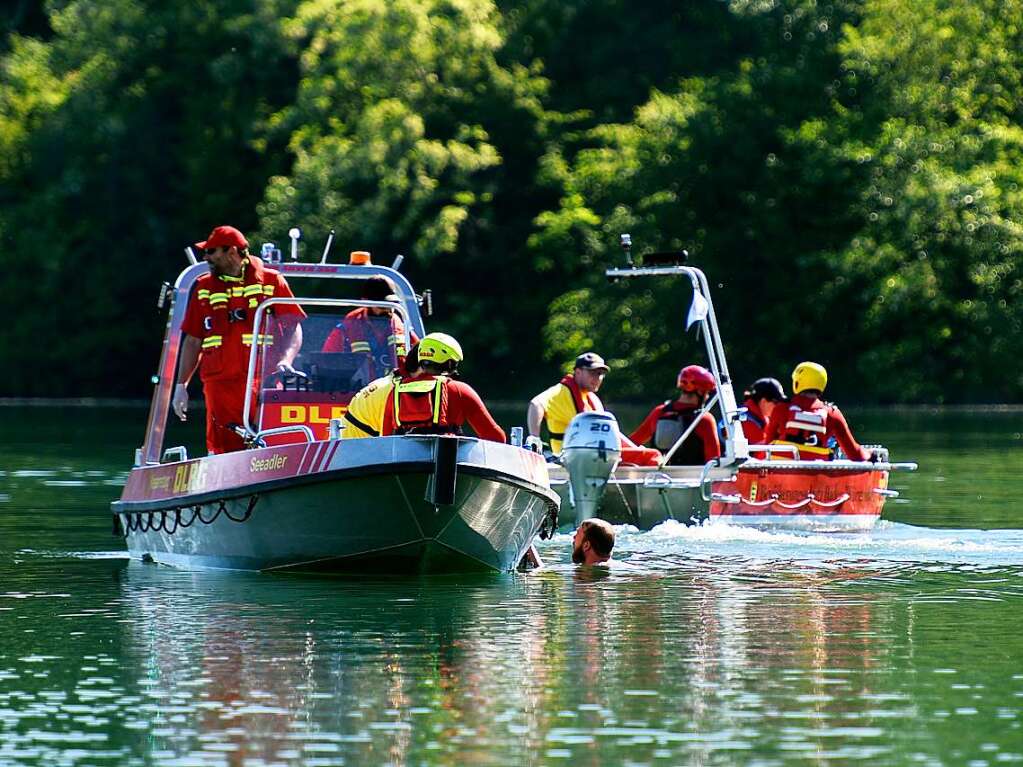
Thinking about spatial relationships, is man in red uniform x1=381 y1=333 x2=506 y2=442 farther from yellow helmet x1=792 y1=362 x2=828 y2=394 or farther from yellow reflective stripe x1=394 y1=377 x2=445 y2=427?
yellow helmet x1=792 y1=362 x2=828 y2=394

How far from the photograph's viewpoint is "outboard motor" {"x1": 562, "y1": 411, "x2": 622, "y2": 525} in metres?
20.0

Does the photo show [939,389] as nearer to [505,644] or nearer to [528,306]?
[528,306]

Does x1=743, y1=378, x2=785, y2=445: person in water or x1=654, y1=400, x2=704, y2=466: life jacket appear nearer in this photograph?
x1=654, y1=400, x2=704, y2=466: life jacket

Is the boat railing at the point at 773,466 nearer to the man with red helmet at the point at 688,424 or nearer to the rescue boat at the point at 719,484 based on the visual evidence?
the rescue boat at the point at 719,484

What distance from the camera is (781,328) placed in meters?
53.6

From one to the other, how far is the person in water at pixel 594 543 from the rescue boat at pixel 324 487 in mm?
627

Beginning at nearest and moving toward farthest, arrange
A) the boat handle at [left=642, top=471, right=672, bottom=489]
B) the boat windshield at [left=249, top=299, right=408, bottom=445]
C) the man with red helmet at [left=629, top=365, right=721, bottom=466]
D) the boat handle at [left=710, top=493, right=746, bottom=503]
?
1. the boat windshield at [left=249, top=299, right=408, bottom=445]
2. the boat handle at [left=710, top=493, right=746, bottom=503]
3. the boat handle at [left=642, top=471, right=672, bottom=489]
4. the man with red helmet at [left=629, top=365, right=721, bottom=466]

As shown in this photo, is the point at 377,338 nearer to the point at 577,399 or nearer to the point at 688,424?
the point at 577,399

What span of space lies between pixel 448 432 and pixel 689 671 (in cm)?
373

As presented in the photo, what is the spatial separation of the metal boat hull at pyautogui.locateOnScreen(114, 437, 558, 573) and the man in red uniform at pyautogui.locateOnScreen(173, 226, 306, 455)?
0.53 metres

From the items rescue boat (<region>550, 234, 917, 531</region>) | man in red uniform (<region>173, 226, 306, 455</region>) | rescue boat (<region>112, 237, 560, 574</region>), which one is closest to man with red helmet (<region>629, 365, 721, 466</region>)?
rescue boat (<region>550, 234, 917, 531</region>)

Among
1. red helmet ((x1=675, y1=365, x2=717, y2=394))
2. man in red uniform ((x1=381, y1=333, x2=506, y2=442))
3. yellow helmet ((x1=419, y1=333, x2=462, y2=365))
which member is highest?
red helmet ((x1=675, y1=365, x2=717, y2=394))

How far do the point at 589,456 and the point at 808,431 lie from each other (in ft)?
7.28

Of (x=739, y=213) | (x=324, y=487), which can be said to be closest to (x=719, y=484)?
(x=324, y=487)
